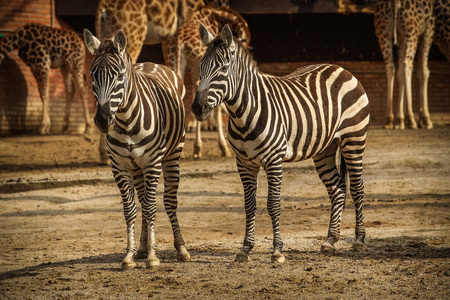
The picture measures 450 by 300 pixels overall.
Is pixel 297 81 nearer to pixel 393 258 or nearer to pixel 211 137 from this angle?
pixel 393 258

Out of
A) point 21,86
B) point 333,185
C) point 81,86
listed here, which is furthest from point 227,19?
point 333,185

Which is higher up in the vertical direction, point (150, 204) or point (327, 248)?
point (150, 204)

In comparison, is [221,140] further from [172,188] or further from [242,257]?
[242,257]

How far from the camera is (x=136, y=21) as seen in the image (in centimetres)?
1259

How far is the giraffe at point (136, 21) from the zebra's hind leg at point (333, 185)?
6097 millimetres

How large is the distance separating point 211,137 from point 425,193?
6.35 meters

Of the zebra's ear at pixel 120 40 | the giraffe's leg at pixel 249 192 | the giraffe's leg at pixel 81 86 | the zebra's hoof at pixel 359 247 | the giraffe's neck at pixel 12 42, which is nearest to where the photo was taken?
the zebra's ear at pixel 120 40

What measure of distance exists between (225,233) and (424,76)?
947 centimetres

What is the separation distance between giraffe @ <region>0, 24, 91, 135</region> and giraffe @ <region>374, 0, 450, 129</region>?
23.2 feet

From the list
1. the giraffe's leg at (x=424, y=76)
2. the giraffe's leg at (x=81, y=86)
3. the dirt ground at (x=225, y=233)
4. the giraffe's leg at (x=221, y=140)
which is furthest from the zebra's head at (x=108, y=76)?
the giraffe's leg at (x=424, y=76)

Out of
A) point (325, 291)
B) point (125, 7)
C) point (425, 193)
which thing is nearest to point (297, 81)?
point (325, 291)

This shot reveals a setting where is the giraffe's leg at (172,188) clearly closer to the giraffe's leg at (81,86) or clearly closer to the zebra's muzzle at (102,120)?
the zebra's muzzle at (102,120)

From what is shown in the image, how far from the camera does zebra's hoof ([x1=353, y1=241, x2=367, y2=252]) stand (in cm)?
645

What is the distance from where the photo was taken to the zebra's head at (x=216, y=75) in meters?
5.65
